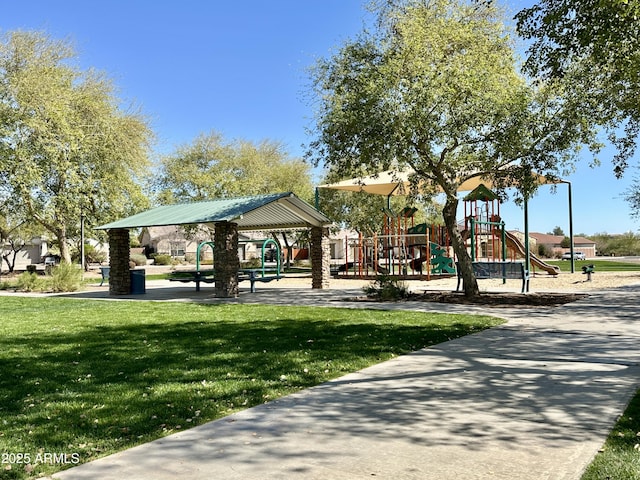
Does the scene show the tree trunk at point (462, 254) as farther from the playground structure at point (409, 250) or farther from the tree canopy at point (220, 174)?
the tree canopy at point (220, 174)

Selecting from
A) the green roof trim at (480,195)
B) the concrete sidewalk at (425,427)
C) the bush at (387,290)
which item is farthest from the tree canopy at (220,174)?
the concrete sidewalk at (425,427)

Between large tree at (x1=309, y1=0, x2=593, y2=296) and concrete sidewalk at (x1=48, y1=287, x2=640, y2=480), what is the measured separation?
7754mm

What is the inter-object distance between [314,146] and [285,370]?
1044 centimetres

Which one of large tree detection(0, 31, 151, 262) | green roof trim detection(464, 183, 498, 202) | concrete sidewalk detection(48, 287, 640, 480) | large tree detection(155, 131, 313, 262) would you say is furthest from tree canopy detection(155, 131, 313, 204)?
concrete sidewalk detection(48, 287, 640, 480)

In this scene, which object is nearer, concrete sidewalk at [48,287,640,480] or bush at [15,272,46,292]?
concrete sidewalk at [48,287,640,480]

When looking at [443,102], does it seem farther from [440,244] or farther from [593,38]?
[440,244]

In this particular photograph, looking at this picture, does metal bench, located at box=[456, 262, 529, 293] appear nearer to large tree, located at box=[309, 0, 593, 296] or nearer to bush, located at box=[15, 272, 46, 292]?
large tree, located at box=[309, 0, 593, 296]

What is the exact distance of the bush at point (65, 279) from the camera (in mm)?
21750

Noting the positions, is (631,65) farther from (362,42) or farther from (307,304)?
(307,304)

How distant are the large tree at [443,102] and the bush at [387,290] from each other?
183cm

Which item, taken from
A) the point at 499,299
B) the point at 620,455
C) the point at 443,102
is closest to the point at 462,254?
the point at 499,299

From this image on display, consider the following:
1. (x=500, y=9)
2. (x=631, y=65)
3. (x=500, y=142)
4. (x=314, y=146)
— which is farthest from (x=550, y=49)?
(x=314, y=146)

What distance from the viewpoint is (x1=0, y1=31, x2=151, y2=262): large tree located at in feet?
84.7

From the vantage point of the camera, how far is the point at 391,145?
14.2 meters
